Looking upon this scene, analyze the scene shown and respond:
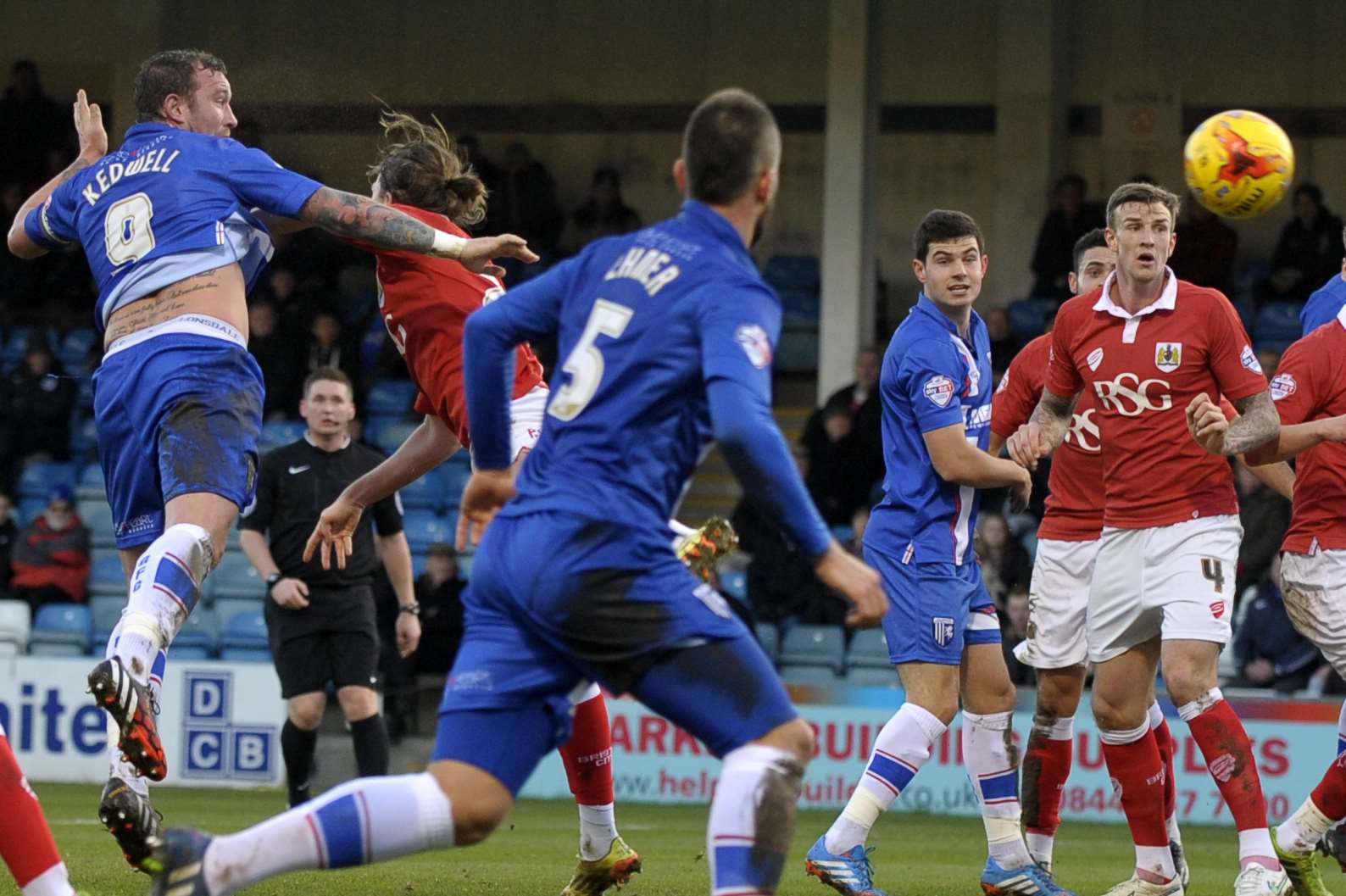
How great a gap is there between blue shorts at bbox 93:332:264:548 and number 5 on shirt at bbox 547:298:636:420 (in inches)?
84.1

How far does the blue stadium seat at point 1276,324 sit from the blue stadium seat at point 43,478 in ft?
36.3

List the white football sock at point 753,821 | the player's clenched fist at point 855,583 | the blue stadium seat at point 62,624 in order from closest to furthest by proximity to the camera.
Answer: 1. the player's clenched fist at point 855,583
2. the white football sock at point 753,821
3. the blue stadium seat at point 62,624

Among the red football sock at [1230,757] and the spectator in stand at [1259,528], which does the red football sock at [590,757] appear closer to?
the red football sock at [1230,757]

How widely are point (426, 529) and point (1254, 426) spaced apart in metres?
11.2

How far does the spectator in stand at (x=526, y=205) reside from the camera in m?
19.5

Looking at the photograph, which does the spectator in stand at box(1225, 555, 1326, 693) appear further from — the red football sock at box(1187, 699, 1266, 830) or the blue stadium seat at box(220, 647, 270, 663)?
the blue stadium seat at box(220, 647, 270, 663)

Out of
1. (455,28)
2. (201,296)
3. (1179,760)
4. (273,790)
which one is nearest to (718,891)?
(201,296)

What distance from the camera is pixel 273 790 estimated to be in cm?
1459

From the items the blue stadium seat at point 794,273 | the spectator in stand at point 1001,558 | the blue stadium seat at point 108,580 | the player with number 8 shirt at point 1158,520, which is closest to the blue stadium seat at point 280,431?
the blue stadium seat at point 108,580

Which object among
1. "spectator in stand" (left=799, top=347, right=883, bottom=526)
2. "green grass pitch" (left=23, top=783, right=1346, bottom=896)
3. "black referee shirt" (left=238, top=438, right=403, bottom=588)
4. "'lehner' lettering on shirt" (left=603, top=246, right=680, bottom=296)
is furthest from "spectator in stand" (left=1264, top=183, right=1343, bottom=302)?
"'lehner' lettering on shirt" (left=603, top=246, right=680, bottom=296)

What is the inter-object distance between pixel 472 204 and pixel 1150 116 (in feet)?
48.3

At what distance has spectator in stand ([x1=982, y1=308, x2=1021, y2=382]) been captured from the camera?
639 inches

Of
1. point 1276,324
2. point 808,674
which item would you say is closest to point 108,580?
point 808,674

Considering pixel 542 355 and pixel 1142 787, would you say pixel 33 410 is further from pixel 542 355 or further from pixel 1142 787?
pixel 1142 787
